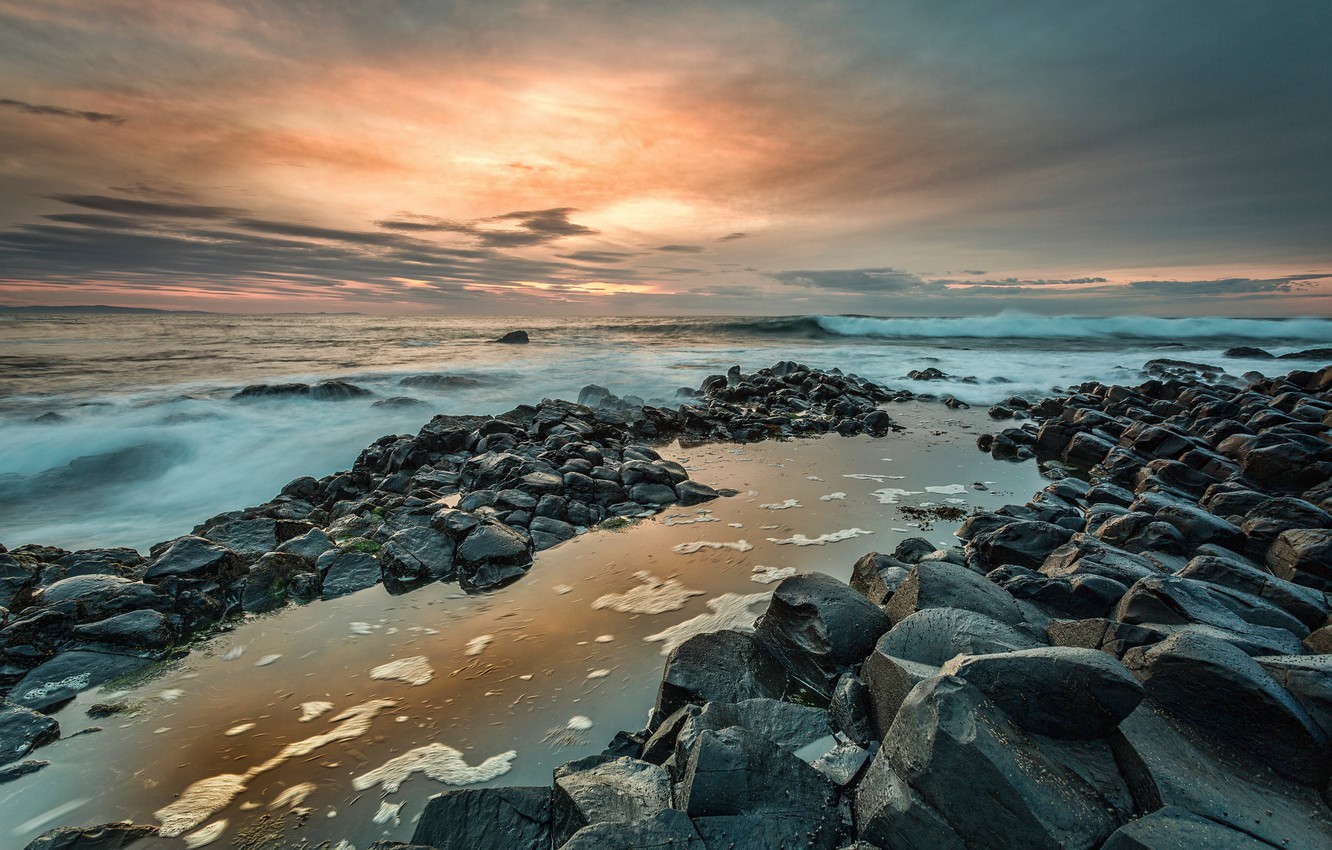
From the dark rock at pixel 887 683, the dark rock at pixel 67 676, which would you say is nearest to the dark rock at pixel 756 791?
the dark rock at pixel 887 683

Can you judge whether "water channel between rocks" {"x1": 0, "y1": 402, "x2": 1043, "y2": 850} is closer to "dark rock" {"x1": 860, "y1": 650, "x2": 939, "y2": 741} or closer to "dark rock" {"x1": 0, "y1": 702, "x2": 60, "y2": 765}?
"dark rock" {"x1": 0, "y1": 702, "x2": 60, "y2": 765}

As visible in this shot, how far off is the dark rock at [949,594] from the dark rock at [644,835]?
2097 millimetres

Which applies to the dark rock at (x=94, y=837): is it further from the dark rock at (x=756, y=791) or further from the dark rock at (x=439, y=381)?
the dark rock at (x=439, y=381)

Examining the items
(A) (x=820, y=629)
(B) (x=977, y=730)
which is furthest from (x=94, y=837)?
(B) (x=977, y=730)

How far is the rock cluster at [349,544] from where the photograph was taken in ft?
15.0

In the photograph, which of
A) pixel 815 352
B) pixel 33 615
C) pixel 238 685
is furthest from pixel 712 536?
pixel 815 352

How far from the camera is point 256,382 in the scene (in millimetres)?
20438

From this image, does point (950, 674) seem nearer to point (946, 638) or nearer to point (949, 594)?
point (946, 638)

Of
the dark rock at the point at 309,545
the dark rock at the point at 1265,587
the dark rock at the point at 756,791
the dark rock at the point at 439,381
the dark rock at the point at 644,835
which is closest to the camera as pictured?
the dark rock at the point at 644,835

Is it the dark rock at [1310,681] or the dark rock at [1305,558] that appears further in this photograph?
the dark rock at [1305,558]

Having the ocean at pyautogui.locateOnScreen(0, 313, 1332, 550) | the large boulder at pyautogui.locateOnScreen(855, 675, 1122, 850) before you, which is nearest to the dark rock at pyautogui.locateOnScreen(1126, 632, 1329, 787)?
the large boulder at pyautogui.locateOnScreen(855, 675, 1122, 850)

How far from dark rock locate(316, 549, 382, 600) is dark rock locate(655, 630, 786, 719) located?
3.55 metres

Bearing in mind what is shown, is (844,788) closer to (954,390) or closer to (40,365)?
(954,390)

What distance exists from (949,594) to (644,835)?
2614 mm
